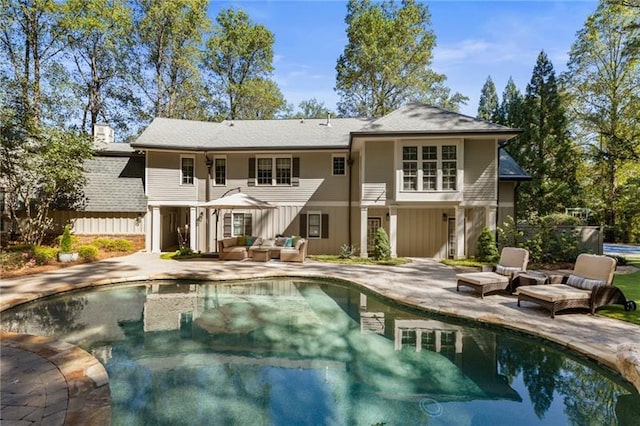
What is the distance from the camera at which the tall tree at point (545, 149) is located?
21094mm

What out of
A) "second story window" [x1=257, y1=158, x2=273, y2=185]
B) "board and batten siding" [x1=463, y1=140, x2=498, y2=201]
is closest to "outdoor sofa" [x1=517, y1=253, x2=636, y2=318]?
"board and batten siding" [x1=463, y1=140, x2=498, y2=201]

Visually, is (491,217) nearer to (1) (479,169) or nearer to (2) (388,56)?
(1) (479,169)

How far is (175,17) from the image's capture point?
77.6 ft

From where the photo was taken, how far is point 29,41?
59.7ft

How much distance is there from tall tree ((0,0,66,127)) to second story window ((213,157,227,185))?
10558mm

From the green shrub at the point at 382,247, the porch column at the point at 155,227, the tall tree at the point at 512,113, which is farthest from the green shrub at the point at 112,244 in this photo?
the tall tree at the point at 512,113

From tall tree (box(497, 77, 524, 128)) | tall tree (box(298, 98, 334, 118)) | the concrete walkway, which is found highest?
tall tree (box(298, 98, 334, 118))

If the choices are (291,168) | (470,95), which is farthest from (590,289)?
(470,95)

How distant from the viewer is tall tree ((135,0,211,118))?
2366 cm

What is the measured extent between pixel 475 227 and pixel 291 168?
28.0 ft

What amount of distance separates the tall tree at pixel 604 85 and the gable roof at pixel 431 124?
591 inches

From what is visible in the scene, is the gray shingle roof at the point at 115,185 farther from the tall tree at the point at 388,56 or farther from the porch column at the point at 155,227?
the tall tree at the point at 388,56

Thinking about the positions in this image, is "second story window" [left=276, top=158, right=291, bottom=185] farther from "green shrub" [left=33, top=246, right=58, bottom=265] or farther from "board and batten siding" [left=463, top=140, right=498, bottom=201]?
"green shrub" [left=33, top=246, right=58, bottom=265]

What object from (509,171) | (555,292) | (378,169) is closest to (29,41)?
(378,169)
